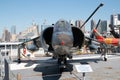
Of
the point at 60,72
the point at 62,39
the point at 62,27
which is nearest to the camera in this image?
the point at 62,39

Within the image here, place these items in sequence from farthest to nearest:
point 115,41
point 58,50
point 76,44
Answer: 1. point 115,41
2. point 76,44
3. point 58,50

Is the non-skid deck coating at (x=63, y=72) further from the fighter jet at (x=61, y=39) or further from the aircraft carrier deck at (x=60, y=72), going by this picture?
the fighter jet at (x=61, y=39)

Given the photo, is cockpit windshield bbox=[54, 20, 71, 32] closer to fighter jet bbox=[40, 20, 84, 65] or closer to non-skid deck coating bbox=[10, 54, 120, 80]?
fighter jet bbox=[40, 20, 84, 65]

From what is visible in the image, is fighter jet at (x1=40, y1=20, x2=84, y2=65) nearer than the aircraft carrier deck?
Yes

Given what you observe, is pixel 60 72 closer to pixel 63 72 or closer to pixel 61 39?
pixel 63 72

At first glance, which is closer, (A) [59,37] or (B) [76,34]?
(A) [59,37]

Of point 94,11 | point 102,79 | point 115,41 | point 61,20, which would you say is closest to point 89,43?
point 94,11

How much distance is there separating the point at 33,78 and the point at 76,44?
4400 millimetres

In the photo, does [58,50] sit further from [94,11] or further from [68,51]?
[94,11]

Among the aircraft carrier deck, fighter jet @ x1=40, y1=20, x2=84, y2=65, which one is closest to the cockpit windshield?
fighter jet @ x1=40, y1=20, x2=84, y2=65

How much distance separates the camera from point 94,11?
80.5 feet

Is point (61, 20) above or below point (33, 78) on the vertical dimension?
above

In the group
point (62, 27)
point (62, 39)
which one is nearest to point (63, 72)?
point (62, 27)

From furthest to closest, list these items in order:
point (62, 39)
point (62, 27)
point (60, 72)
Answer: point (60, 72), point (62, 27), point (62, 39)
